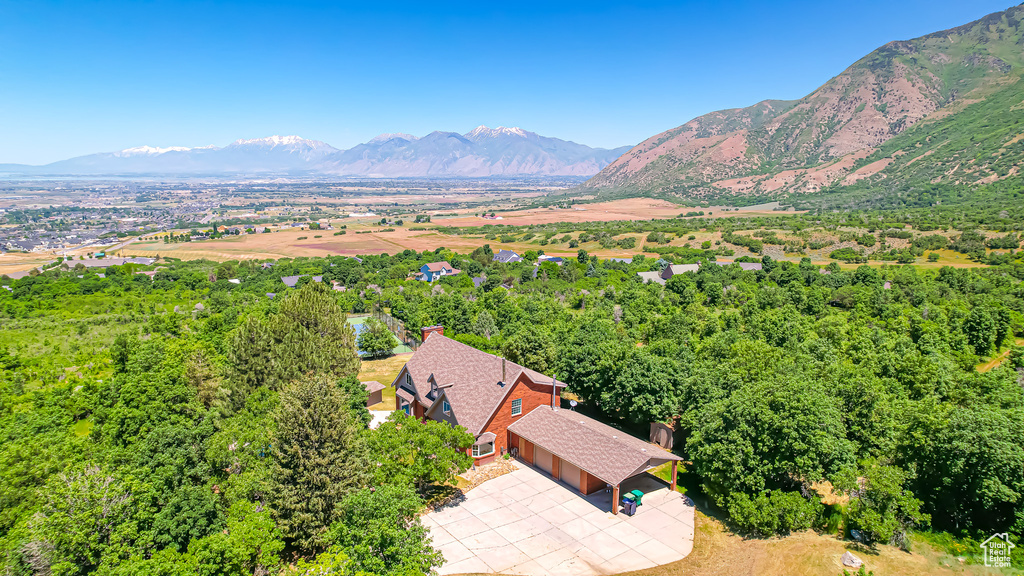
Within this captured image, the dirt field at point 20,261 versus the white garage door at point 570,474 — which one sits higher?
the white garage door at point 570,474

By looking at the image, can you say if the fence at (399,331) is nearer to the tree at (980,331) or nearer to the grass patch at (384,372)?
the grass patch at (384,372)

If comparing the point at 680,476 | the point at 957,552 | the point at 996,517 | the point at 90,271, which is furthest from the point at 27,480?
the point at 90,271

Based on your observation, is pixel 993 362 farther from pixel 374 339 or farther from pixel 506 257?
pixel 506 257

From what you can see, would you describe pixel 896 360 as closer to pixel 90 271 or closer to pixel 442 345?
pixel 442 345

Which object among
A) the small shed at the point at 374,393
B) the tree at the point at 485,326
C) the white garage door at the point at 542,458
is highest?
the tree at the point at 485,326

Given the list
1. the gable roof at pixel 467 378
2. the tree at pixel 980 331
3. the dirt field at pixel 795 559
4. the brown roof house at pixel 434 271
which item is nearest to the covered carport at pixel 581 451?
the gable roof at pixel 467 378

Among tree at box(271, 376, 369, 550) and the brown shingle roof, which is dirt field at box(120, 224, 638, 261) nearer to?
the brown shingle roof
